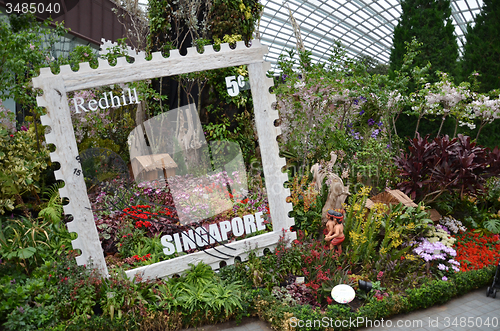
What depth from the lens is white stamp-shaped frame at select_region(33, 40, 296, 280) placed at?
4.41m

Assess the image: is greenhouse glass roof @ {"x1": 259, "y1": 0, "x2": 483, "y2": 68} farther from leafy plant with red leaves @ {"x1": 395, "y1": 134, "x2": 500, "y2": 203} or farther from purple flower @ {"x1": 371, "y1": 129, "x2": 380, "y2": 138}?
leafy plant with red leaves @ {"x1": 395, "y1": 134, "x2": 500, "y2": 203}

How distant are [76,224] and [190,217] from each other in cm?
158

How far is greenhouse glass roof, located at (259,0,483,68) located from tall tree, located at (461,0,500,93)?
12.4 m

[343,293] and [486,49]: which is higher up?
[486,49]

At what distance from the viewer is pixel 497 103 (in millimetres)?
7930

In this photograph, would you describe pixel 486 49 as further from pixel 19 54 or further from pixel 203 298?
pixel 19 54

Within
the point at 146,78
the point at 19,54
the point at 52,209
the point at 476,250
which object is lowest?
the point at 476,250

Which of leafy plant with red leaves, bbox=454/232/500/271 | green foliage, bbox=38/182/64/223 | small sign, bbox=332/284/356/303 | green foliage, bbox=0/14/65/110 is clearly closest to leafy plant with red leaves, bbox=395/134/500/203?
leafy plant with red leaves, bbox=454/232/500/271

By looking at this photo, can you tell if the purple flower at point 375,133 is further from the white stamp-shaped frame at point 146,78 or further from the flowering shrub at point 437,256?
the white stamp-shaped frame at point 146,78

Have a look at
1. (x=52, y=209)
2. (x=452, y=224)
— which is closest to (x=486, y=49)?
(x=452, y=224)

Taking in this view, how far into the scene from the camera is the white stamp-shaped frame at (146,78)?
4.41m

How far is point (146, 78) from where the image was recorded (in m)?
4.80

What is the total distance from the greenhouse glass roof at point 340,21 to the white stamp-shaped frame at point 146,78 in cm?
1985

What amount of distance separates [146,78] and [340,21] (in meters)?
28.2
